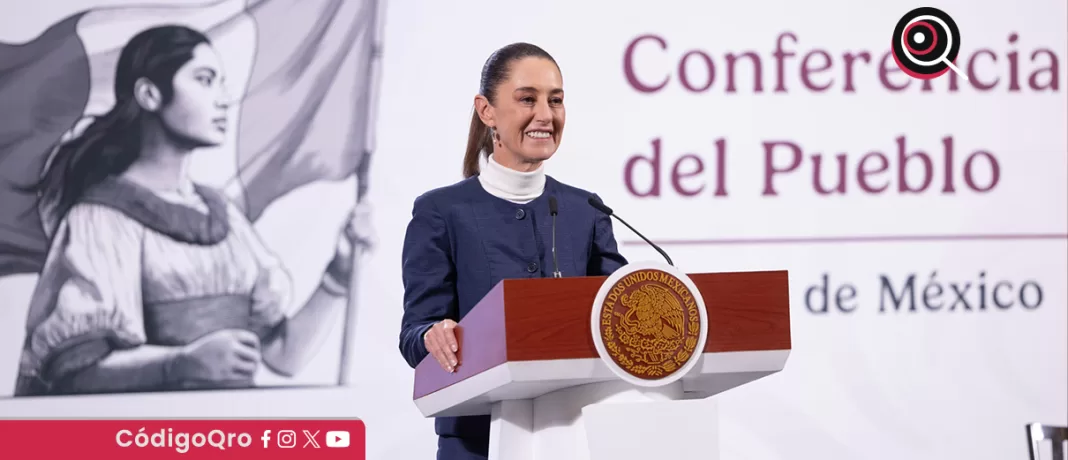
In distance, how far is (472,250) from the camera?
1.91 metres

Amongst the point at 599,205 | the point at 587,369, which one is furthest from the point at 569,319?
the point at 599,205

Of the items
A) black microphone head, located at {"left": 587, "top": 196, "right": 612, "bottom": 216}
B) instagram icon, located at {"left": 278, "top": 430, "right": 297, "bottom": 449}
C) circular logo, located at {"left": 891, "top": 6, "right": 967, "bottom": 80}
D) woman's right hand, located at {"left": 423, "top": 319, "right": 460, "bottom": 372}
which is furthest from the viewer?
circular logo, located at {"left": 891, "top": 6, "right": 967, "bottom": 80}

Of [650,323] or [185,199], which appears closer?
[650,323]

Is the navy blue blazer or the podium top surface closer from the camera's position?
the podium top surface

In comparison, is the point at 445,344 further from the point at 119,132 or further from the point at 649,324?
the point at 119,132

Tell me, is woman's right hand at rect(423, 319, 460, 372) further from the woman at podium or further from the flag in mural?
the flag in mural

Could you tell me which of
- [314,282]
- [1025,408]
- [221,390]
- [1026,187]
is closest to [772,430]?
[1025,408]

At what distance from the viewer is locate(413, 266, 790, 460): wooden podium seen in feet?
4.44

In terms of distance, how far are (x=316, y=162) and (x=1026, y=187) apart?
229cm

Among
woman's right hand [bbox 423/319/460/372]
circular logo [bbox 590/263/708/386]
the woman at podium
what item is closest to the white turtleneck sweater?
the woman at podium

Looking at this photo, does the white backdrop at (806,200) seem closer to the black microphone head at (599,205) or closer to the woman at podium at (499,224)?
the woman at podium at (499,224)

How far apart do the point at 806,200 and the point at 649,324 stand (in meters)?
2.39

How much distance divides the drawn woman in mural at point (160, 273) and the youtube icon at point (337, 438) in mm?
239

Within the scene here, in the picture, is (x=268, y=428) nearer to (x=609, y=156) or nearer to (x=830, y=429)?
(x=609, y=156)
